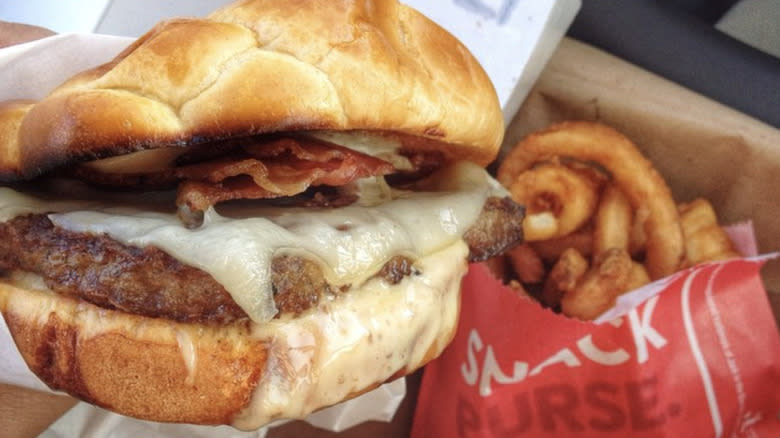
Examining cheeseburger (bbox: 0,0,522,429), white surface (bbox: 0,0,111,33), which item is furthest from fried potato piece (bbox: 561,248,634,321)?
white surface (bbox: 0,0,111,33)

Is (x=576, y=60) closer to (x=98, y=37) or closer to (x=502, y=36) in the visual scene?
(x=502, y=36)

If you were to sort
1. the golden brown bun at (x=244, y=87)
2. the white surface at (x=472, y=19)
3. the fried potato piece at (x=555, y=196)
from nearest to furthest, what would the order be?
the golden brown bun at (x=244, y=87)
the white surface at (x=472, y=19)
the fried potato piece at (x=555, y=196)

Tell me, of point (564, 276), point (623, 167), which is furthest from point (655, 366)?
point (623, 167)

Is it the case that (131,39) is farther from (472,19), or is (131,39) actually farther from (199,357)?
(472,19)

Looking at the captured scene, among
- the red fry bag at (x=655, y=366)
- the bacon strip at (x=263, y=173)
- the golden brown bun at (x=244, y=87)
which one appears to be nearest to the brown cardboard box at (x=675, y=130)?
the red fry bag at (x=655, y=366)

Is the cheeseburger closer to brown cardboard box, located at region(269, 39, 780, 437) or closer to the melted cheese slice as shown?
the melted cheese slice

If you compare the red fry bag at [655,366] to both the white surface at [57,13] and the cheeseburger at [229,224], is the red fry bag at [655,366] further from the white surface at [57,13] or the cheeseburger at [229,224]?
the white surface at [57,13]
